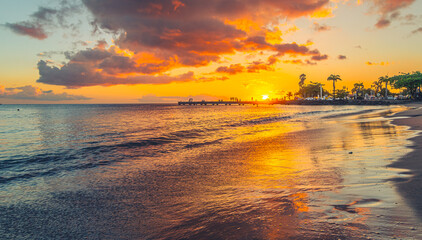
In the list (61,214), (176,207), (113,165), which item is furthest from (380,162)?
(113,165)

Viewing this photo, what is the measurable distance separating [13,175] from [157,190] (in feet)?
22.3

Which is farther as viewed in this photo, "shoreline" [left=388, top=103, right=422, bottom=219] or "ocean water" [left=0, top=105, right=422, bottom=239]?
"shoreline" [left=388, top=103, right=422, bottom=219]

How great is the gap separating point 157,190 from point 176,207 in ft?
5.19

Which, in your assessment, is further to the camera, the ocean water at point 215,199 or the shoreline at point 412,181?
the shoreline at point 412,181

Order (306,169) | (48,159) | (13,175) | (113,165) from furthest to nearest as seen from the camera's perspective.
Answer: (48,159) → (113,165) → (13,175) → (306,169)

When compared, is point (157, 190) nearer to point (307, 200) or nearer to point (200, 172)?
point (200, 172)

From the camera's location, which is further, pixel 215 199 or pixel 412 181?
pixel 412 181

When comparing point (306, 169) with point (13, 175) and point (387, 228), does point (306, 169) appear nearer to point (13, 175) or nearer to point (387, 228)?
point (387, 228)

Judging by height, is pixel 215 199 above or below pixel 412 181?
below

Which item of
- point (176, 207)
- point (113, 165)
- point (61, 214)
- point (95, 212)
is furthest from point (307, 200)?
point (113, 165)

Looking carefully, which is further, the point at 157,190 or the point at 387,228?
the point at 157,190

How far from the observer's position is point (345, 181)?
6.78 m

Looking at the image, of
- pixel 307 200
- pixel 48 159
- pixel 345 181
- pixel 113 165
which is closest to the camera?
pixel 307 200

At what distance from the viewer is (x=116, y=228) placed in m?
4.72
